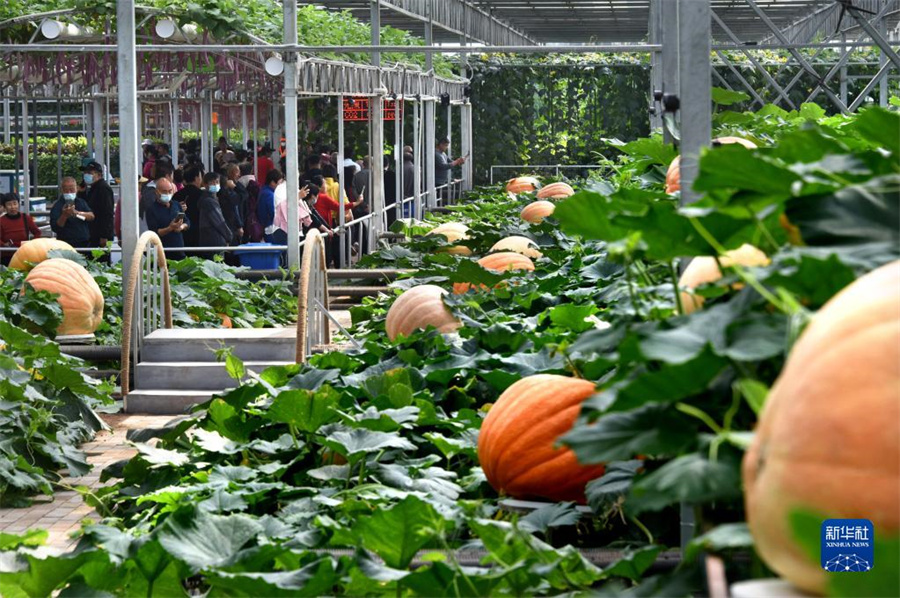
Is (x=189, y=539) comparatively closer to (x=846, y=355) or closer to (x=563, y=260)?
(x=846, y=355)

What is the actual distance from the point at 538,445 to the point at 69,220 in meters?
15.8

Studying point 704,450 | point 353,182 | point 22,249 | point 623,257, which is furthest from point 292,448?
point 353,182

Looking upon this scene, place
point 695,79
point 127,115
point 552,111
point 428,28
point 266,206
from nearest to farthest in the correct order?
point 695,79 < point 127,115 < point 266,206 < point 428,28 < point 552,111

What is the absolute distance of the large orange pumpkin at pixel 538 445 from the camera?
3.61 m

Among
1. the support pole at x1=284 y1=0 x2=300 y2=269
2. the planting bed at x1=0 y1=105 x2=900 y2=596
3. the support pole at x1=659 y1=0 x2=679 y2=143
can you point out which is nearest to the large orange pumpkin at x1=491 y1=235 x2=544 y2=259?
the planting bed at x1=0 y1=105 x2=900 y2=596

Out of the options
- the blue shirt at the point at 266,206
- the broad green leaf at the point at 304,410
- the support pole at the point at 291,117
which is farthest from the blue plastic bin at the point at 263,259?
the broad green leaf at the point at 304,410

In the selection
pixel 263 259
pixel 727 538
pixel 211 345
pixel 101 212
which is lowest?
pixel 211 345

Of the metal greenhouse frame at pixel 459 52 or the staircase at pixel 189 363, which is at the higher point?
the metal greenhouse frame at pixel 459 52

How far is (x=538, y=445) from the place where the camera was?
3.62 m

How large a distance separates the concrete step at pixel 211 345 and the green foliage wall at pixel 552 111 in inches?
834

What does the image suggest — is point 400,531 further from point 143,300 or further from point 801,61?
point 801,61

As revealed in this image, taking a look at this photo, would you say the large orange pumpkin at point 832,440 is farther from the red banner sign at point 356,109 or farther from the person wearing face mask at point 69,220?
the red banner sign at point 356,109

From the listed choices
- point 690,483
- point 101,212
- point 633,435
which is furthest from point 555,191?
point 690,483

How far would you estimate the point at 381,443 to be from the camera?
12.8ft
